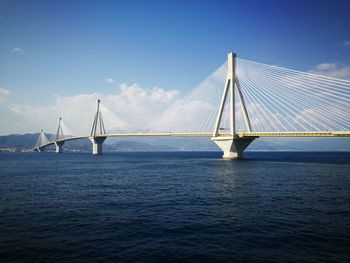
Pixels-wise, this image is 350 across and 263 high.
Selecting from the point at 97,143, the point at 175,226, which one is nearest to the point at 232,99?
the point at 175,226

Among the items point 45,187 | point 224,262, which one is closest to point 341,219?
point 224,262

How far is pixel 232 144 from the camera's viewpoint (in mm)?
69938

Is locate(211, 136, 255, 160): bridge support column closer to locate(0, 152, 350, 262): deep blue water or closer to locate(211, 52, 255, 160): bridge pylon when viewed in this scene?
locate(211, 52, 255, 160): bridge pylon

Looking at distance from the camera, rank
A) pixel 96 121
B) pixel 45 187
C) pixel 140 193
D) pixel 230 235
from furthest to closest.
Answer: pixel 96 121 → pixel 45 187 → pixel 140 193 → pixel 230 235

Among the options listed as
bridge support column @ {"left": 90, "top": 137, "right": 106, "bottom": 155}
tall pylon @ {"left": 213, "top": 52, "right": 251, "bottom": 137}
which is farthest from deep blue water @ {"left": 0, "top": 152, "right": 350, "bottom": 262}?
bridge support column @ {"left": 90, "top": 137, "right": 106, "bottom": 155}

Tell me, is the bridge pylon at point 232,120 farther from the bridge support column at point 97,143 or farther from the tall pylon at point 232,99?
the bridge support column at point 97,143

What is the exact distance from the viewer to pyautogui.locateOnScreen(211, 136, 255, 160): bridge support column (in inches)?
2749

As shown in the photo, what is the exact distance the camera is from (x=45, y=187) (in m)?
29.5

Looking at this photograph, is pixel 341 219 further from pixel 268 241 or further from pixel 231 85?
pixel 231 85

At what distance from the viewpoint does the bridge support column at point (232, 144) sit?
69812 millimetres

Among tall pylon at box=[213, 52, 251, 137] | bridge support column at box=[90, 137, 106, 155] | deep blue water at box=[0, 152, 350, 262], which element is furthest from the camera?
bridge support column at box=[90, 137, 106, 155]

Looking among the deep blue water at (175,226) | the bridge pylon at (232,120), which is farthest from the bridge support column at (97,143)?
the deep blue water at (175,226)

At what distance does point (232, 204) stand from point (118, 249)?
10750 mm

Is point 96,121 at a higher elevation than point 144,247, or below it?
higher
